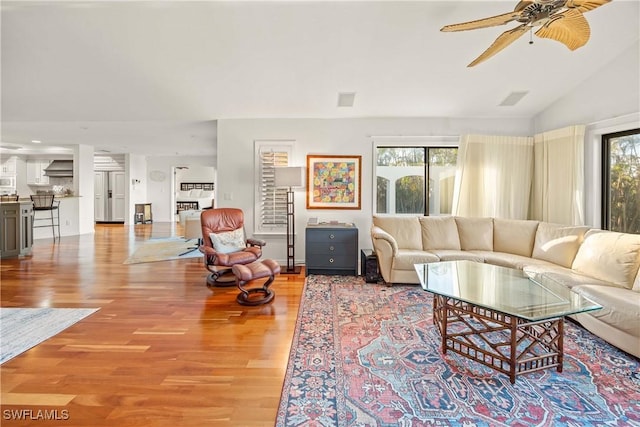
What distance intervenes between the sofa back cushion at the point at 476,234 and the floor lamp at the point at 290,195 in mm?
2452

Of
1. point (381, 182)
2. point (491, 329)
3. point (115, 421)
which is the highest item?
point (381, 182)

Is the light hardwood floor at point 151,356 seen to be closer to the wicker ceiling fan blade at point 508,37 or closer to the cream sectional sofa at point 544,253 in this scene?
the cream sectional sofa at point 544,253

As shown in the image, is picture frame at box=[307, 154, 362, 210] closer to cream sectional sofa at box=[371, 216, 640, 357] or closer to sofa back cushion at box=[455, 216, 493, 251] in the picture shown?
cream sectional sofa at box=[371, 216, 640, 357]

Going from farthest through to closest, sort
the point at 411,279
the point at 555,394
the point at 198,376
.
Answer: the point at 411,279 < the point at 198,376 < the point at 555,394

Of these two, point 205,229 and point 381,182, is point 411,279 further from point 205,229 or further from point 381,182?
point 205,229

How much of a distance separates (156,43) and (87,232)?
7.00 metres

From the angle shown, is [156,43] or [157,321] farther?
[156,43]

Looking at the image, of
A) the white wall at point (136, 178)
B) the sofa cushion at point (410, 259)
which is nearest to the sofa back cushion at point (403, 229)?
the sofa cushion at point (410, 259)

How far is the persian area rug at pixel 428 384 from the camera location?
1.73 meters

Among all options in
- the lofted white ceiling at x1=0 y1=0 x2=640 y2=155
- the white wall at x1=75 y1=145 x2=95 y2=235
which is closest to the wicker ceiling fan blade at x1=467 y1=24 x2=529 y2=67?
the lofted white ceiling at x1=0 y1=0 x2=640 y2=155

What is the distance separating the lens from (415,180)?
5270mm

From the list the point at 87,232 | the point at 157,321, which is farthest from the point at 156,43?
the point at 87,232

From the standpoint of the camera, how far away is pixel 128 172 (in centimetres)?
1036

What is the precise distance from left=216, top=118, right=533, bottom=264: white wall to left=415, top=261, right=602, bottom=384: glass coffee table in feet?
8.02
